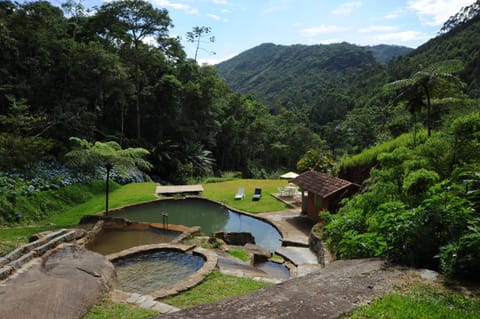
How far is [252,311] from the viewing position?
10.7 feet

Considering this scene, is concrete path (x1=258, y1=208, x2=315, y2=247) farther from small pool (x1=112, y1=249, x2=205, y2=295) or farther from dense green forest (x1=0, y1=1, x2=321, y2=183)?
dense green forest (x1=0, y1=1, x2=321, y2=183)

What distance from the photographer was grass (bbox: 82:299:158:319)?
4.71 meters

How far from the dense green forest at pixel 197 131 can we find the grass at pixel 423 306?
0.62 m

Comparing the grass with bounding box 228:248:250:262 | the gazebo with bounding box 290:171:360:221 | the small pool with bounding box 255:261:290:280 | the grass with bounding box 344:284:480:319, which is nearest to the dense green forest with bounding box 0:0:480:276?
the grass with bounding box 344:284:480:319

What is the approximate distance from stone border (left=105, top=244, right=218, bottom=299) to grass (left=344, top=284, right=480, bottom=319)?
4.07 m

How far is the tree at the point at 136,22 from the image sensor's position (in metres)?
24.3

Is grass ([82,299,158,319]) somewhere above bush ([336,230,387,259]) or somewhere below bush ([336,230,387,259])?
below

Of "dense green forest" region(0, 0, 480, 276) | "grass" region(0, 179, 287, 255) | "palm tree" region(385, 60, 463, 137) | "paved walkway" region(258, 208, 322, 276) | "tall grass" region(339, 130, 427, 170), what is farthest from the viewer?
"tall grass" region(339, 130, 427, 170)

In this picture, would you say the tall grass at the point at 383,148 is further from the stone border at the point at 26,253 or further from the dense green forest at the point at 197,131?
the stone border at the point at 26,253

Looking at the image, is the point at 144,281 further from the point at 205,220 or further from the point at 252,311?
the point at 205,220

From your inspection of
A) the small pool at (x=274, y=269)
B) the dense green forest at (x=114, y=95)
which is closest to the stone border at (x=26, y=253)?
the small pool at (x=274, y=269)

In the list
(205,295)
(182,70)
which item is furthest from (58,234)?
(182,70)

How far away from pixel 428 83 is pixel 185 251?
944cm

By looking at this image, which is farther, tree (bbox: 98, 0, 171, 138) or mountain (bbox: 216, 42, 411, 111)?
mountain (bbox: 216, 42, 411, 111)
